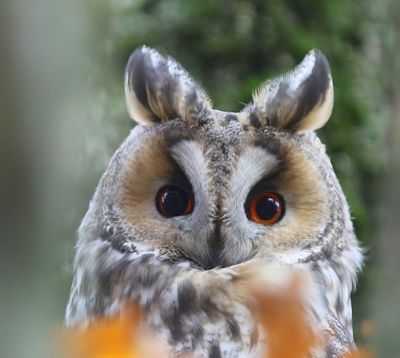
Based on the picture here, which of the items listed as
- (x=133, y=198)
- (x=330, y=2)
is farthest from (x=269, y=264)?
(x=330, y=2)

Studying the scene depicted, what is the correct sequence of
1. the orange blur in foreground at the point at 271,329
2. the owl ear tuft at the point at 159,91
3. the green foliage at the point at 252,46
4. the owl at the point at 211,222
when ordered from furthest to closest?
the green foliage at the point at 252,46
the owl ear tuft at the point at 159,91
the owl at the point at 211,222
the orange blur in foreground at the point at 271,329

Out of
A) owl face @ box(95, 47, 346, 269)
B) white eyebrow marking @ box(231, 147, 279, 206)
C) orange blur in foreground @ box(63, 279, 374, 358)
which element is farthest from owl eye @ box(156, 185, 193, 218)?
orange blur in foreground @ box(63, 279, 374, 358)

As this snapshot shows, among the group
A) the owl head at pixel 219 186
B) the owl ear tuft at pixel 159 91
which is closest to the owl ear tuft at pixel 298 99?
the owl head at pixel 219 186

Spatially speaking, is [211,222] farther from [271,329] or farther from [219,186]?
[271,329]

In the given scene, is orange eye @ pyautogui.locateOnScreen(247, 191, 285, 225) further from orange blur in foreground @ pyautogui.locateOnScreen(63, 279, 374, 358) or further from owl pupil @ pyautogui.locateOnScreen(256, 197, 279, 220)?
orange blur in foreground @ pyautogui.locateOnScreen(63, 279, 374, 358)

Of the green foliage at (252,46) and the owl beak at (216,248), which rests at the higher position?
the green foliage at (252,46)

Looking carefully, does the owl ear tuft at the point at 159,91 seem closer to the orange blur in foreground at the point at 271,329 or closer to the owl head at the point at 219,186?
the owl head at the point at 219,186

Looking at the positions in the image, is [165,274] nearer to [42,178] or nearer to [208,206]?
[208,206]
